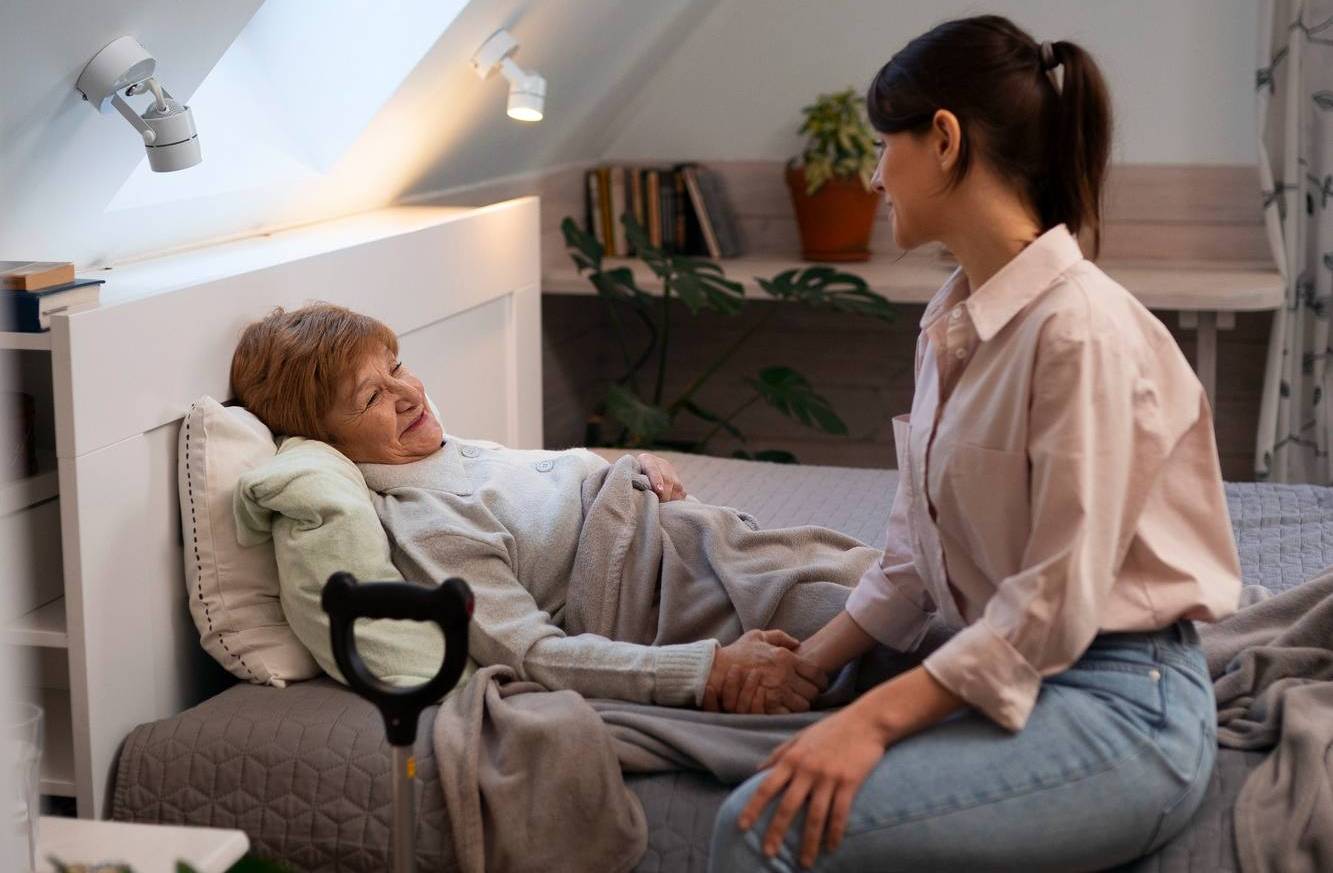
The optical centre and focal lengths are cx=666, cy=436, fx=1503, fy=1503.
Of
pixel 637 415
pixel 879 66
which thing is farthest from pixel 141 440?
pixel 879 66

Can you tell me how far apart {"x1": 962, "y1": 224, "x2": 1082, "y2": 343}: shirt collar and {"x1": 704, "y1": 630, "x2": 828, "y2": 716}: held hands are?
1.35 ft

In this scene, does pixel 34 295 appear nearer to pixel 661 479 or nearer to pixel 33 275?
pixel 33 275

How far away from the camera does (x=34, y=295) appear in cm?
143

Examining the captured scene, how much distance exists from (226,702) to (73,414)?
345 millimetres

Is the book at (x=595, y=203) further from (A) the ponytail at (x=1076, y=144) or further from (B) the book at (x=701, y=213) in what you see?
(A) the ponytail at (x=1076, y=144)

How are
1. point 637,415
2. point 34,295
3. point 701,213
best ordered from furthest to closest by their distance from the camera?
1. point 701,213
2. point 637,415
3. point 34,295

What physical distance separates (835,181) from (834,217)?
98 mm

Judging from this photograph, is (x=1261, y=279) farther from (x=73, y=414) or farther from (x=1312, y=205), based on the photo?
(x=73, y=414)

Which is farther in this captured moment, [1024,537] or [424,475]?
[424,475]

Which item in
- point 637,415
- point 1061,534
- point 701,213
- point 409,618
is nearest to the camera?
point 409,618

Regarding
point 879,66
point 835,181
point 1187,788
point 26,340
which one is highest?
point 879,66

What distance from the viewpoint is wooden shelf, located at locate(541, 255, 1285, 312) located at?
10.5 ft

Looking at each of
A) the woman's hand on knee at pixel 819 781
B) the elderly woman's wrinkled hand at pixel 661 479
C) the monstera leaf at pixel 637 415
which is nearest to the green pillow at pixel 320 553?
the elderly woman's wrinkled hand at pixel 661 479

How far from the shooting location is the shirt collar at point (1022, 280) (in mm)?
1306
